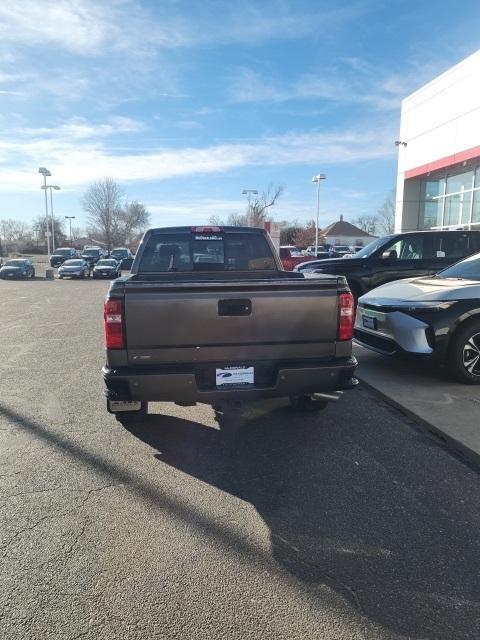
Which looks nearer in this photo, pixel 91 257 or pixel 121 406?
pixel 121 406

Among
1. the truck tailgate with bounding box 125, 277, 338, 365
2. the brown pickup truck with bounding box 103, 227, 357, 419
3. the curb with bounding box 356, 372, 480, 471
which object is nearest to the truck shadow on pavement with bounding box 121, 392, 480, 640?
the curb with bounding box 356, 372, 480, 471

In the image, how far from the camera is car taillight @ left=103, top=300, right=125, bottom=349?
3.44 meters

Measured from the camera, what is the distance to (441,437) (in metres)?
4.27

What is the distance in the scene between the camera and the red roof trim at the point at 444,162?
59.1ft

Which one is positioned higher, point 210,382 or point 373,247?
point 373,247

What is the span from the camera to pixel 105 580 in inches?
97.3

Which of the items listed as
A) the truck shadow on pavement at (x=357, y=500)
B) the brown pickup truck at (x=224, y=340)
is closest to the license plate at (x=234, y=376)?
the brown pickup truck at (x=224, y=340)

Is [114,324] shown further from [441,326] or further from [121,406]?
[441,326]

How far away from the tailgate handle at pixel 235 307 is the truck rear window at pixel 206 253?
80.7 inches

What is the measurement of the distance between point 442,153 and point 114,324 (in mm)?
20546

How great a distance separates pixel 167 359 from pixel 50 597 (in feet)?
5.53

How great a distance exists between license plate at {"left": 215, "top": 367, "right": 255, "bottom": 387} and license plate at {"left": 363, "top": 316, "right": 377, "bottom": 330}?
3.06m

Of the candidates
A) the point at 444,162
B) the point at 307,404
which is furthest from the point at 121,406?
the point at 444,162

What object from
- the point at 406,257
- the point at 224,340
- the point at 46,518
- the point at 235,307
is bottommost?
the point at 46,518
